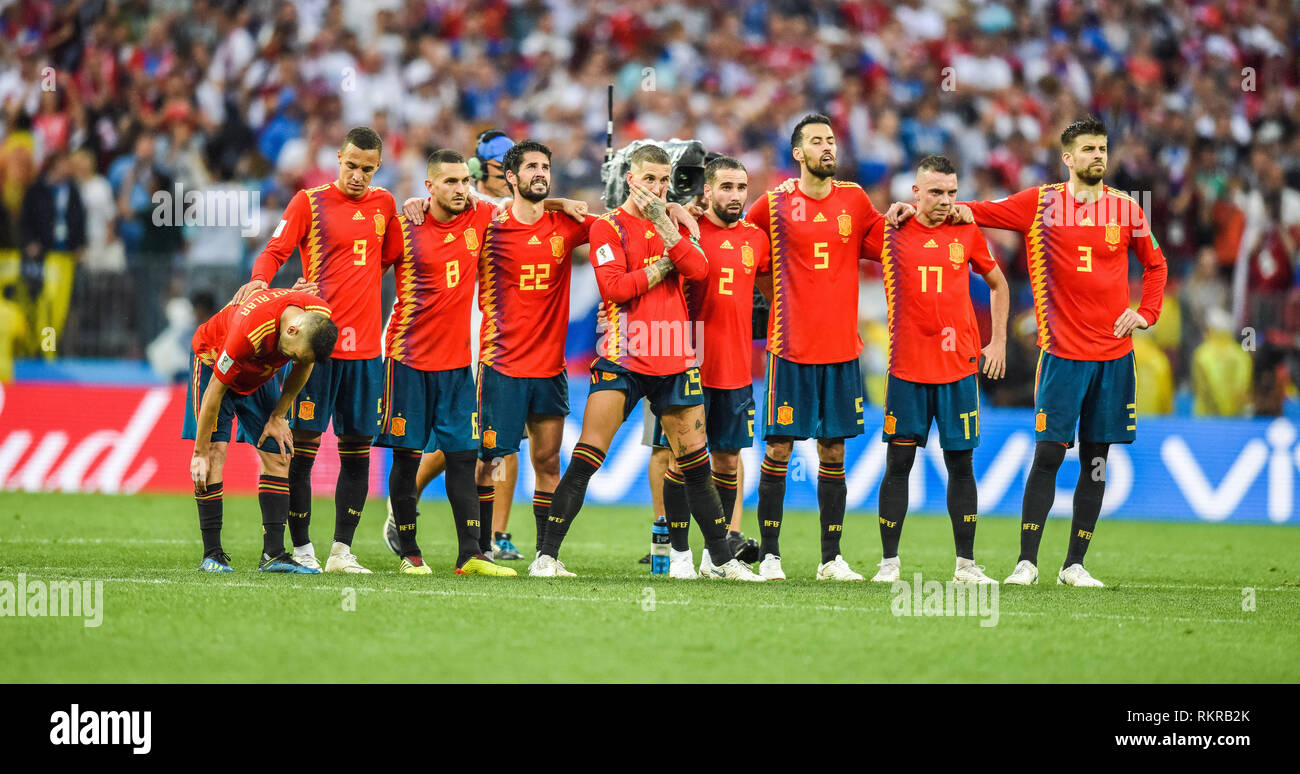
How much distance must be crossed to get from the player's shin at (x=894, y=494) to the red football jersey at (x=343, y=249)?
3148 mm

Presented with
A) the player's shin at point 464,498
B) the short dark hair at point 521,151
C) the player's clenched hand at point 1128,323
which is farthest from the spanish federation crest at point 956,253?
the player's shin at point 464,498

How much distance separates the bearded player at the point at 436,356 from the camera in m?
9.33

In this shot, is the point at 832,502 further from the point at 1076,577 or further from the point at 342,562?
the point at 342,562

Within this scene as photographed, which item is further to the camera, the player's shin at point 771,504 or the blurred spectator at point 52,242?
the blurred spectator at point 52,242

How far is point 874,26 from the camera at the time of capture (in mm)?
22859

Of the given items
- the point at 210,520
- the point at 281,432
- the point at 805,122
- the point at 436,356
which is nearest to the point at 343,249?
the point at 436,356

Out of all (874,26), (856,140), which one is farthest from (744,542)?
(874,26)

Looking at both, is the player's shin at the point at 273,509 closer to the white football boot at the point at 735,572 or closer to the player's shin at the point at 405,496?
the player's shin at the point at 405,496

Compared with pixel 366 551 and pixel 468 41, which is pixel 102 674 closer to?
pixel 366 551

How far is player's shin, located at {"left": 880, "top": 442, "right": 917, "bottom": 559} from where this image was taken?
9367mm

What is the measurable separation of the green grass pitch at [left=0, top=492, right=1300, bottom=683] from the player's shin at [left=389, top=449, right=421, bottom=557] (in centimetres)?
28

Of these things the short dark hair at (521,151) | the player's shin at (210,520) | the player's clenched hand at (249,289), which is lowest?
the player's shin at (210,520)

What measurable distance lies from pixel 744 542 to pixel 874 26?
1451 centimetres

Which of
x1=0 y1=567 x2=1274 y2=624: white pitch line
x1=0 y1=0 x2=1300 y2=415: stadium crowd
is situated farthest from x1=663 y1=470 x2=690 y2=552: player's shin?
x1=0 y1=0 x2=1300 y2=415: stadium crowd
